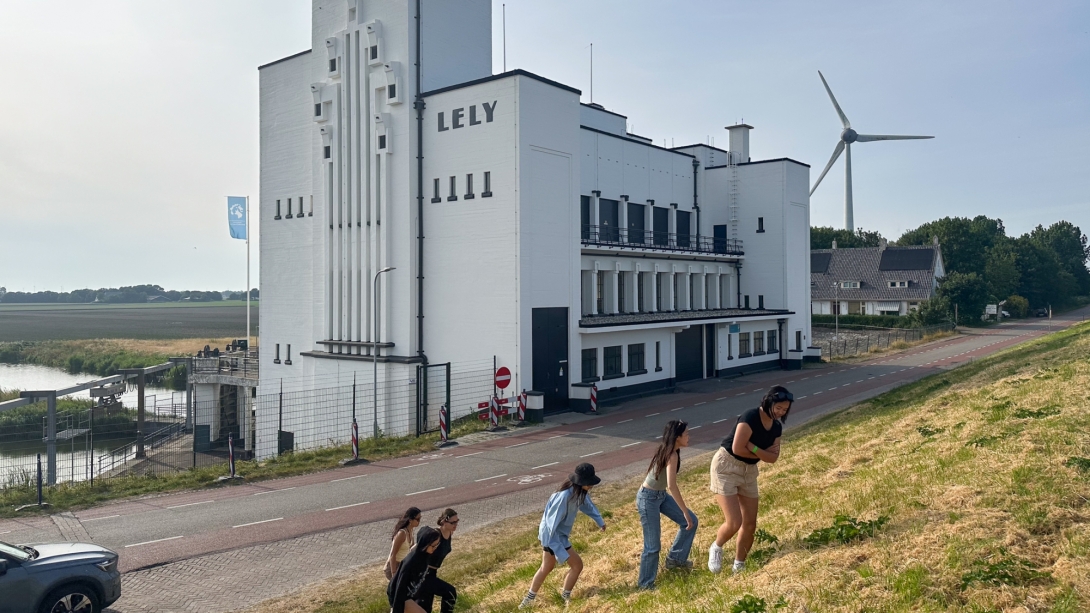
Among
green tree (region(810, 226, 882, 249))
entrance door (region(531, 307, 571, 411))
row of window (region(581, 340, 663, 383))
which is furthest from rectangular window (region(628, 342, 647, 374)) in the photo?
green tree (region(810, 226, 882, 249))

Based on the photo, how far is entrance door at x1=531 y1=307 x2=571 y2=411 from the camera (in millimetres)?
31062

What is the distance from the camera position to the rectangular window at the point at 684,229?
158 feet

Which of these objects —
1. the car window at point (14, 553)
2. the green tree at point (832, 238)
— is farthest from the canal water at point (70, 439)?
the green tree at point (832, 238)

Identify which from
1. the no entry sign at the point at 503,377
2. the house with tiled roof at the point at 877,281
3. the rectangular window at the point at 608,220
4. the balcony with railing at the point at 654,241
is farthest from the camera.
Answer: the house with tiled roof at the point at 877,281

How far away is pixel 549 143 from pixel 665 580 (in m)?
24.9

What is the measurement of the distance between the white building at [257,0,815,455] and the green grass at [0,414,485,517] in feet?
20.4

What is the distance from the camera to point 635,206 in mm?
44094

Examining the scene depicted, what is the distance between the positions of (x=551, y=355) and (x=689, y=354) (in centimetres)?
1378

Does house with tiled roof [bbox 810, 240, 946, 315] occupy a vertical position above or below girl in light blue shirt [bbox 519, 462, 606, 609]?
above

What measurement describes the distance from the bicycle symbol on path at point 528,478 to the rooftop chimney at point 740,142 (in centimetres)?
3645

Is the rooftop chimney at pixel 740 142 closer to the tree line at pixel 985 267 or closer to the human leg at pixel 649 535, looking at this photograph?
the tree line at pixel 985 267

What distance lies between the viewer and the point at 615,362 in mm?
36156

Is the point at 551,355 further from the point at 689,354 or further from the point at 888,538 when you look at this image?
the point at 888,538

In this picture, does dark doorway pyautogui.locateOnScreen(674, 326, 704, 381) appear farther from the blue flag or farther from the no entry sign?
the blue flag
